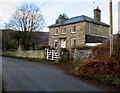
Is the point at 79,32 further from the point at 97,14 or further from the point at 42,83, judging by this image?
the point at 42,83

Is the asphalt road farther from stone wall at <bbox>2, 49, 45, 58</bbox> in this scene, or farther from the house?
the house

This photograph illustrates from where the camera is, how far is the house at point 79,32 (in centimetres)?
3050

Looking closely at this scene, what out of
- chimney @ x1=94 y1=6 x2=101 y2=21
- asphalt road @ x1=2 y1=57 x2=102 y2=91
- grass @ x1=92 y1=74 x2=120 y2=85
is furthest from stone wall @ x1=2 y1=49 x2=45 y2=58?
grass @ x1=92 y1=74 x2=120 y2=85

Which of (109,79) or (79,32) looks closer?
(109,79)

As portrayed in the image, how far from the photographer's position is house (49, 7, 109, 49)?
3050 centimetres

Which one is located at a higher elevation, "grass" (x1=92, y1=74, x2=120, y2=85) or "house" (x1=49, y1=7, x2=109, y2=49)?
"house" (x1=49, y1=7, x2=109, y2=49)

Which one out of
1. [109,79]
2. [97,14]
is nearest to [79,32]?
[97,14]

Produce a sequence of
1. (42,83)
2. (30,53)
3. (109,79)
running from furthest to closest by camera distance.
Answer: (30,53) < (109,79) < (42,83)

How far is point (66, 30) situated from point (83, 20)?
4.89 meters

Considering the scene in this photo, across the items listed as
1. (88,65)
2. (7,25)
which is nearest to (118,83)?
(88,65)

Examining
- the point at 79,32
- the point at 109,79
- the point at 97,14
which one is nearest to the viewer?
the point at 109,79

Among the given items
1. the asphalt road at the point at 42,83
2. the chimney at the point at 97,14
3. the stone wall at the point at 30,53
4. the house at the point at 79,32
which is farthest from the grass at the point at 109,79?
the chimney at the point at 97,14

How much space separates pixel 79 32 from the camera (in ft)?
102

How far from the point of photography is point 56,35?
3572 centimetres
